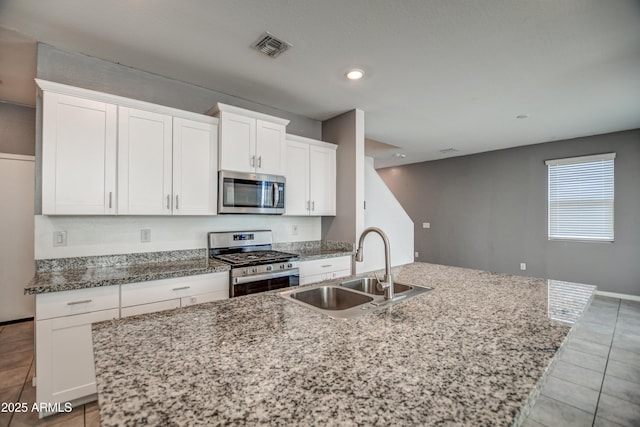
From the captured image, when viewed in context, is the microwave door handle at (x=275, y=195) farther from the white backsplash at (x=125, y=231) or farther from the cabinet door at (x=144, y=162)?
the cabinet door at (x=144, y=162)

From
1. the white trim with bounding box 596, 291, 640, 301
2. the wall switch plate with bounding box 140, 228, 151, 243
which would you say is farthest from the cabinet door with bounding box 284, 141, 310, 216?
the white trim with bounding box 596, 291, 640, 301

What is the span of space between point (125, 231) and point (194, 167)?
0.81 m

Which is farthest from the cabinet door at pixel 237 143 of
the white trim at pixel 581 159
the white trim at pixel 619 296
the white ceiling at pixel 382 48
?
the white trim at pixel 619 296

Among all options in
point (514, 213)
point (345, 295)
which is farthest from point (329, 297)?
point (514, 213)

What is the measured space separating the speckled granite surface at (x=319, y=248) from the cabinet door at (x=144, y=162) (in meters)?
1.46

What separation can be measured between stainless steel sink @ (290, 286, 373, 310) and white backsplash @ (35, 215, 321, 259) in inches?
69.6

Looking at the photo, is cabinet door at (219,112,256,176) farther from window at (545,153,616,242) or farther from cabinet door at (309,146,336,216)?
window at (545,153,616,242)

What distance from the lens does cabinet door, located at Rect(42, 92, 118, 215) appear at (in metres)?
2.08

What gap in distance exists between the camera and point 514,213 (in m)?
5.62

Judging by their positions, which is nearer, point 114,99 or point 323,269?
point 114,99

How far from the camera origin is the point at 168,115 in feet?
8.41

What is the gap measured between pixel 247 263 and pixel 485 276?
6.16 feet

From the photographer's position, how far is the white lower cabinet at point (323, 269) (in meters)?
3.13

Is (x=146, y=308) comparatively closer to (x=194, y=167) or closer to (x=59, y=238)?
(x=59, y=238)
